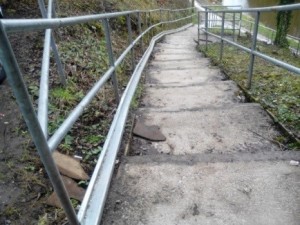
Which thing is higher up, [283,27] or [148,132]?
[148,132]

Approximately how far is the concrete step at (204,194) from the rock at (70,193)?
25 centimetres

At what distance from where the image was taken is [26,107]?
0.87 meters

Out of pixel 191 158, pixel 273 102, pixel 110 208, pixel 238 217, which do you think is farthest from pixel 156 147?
pixel 273 102

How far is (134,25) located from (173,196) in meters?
7.20

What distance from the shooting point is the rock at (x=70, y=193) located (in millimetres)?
1816

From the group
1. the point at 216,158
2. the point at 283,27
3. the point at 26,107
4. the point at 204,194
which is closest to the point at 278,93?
the point at 216,158

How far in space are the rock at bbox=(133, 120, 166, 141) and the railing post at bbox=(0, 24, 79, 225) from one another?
140cm

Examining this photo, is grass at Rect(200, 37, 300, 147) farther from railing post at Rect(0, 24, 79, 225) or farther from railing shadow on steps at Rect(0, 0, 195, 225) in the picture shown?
railing post at Rect(0, 24, 79, 225)

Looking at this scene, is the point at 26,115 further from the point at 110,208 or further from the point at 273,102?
the point at 273,102

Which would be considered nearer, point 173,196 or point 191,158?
point 173,196

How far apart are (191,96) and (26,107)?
2890mm

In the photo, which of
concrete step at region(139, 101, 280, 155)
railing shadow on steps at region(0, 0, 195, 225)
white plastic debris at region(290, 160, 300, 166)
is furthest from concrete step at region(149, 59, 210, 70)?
white plastic debris at region(290, 160, 300, 166)

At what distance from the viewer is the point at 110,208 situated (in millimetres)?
1654

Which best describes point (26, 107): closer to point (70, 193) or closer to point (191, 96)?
point (70, 193)
